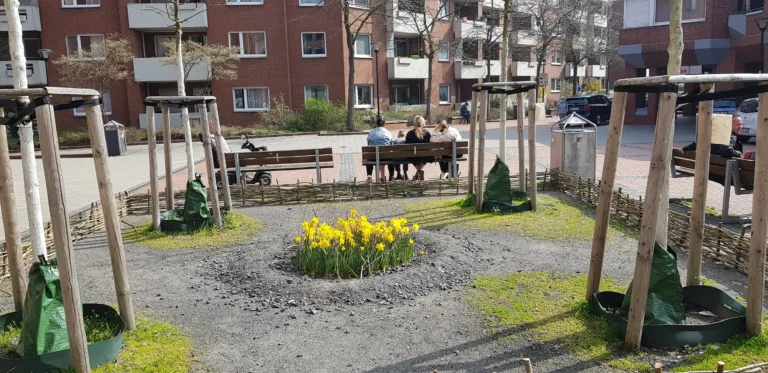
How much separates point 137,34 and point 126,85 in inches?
118

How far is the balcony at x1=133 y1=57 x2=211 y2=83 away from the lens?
113ft

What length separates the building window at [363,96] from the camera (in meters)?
39.4

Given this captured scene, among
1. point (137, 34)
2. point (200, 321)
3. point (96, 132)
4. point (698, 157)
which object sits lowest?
point (200, 321)

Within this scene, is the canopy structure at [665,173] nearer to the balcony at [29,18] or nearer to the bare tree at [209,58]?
the bare tree at [209,58]

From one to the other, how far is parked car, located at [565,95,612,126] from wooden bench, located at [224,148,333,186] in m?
24.7

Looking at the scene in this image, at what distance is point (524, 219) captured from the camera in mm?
8922

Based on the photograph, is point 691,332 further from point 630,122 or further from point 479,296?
point 630,122

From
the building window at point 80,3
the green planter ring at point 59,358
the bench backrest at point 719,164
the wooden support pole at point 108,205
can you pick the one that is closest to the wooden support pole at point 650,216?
the green planter ring at point 59,358

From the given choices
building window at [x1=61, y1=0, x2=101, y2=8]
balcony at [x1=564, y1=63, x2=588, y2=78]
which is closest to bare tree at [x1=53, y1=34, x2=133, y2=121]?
building window at [x1=61, y1=0, x2=101, y2=8]

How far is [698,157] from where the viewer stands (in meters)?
5.05

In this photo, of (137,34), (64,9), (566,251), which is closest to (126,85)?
(137,34)

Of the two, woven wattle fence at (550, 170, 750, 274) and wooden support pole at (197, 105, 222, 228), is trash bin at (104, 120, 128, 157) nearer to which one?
wooden support pole at (197, 105, 222, 228)

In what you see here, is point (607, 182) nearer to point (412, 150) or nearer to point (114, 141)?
point (412, 150)

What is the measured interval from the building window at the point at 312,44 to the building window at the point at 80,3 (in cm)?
1160
